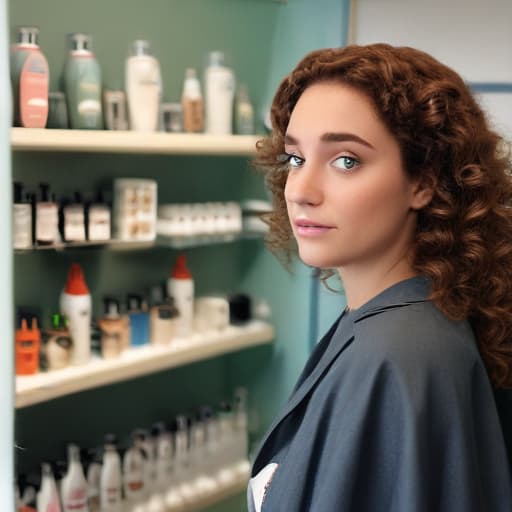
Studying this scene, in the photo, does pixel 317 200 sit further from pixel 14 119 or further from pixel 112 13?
pixel 112 13

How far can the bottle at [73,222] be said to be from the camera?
5.75ft

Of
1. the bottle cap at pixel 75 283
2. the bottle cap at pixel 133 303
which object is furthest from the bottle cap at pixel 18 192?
the bottle cap at pixel 133 303

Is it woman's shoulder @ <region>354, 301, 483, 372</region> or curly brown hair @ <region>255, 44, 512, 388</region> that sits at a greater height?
curly brown hair @ <region>255, 44, 512, 388</region>

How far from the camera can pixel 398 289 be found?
1013 mm

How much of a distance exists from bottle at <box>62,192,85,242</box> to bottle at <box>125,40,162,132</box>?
0.94 feet

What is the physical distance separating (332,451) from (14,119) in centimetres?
115

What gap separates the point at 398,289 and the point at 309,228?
160 millimetres

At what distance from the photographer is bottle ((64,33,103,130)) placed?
172 cm

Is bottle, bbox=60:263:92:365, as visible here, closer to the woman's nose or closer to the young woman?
the young woman

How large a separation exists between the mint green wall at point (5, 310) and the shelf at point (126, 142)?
11 centimetres

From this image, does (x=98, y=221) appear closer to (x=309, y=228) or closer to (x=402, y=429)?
(x=309, y=228)

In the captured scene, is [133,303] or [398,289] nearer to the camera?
[398,289]

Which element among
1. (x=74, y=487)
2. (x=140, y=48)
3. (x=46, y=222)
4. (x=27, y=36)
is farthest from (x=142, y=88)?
(x=74, y=487)

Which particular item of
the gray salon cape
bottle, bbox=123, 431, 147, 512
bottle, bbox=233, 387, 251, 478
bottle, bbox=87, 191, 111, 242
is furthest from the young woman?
bottle, bbox=233, 387, 251, 478
